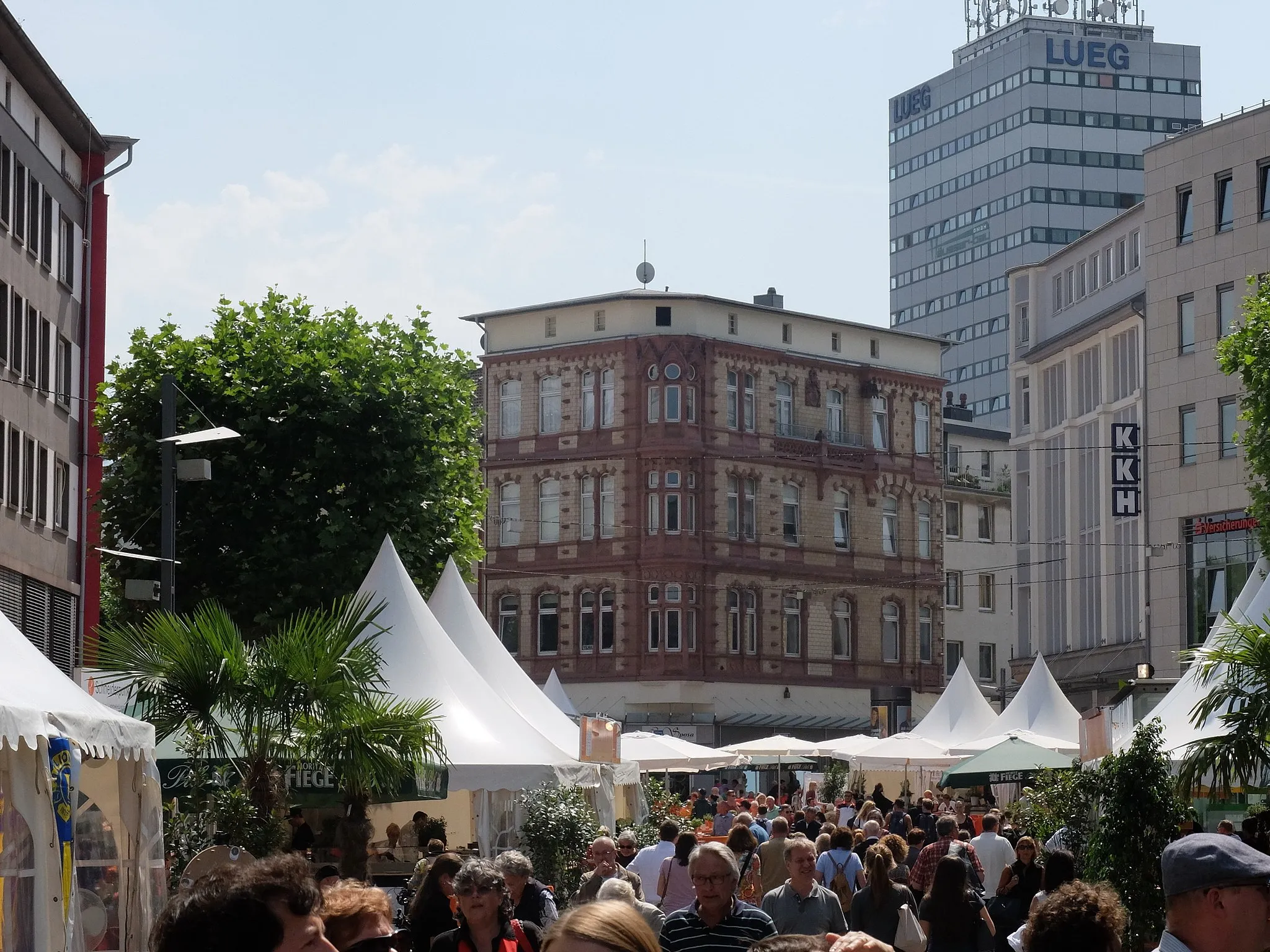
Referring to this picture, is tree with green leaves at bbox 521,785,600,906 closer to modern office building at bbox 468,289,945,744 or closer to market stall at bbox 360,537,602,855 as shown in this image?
market stall at bbox 360,537,602,855

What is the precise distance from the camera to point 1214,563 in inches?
2359

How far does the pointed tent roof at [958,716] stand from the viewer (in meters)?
42.6

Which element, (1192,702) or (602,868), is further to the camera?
(1192,702)

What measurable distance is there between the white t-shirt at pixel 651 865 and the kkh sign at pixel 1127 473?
146 ft

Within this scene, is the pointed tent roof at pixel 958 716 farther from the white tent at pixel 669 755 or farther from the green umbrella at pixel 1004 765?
the green umbrella at pixel 1004 765

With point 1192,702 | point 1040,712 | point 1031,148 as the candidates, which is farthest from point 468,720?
point 1031,148

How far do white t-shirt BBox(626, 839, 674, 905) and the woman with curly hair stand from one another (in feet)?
40.9

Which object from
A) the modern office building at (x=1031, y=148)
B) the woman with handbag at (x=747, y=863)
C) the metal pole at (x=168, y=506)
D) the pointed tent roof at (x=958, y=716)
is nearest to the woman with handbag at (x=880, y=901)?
the woman with handbag at (x=747, y=863)

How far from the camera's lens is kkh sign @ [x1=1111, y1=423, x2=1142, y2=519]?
61.8 metres

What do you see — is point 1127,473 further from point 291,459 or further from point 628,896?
point 628,896

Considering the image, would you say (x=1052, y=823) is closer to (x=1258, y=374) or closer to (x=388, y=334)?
(x=1258, y=374)

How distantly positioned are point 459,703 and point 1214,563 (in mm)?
40787

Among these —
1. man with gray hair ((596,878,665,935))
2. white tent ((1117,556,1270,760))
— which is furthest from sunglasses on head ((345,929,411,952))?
white tent ((1117,556,1270,760))

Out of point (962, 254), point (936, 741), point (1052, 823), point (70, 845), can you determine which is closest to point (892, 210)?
point (962, 254)
